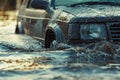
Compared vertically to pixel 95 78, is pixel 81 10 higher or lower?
higher

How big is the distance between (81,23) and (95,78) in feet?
6.49

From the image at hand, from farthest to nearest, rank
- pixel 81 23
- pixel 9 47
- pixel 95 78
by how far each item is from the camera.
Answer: pixel 9 47
pixel 81 23
pixel 95 78

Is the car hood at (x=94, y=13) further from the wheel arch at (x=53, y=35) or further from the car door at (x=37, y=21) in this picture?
the car door at (x=37, y=21)

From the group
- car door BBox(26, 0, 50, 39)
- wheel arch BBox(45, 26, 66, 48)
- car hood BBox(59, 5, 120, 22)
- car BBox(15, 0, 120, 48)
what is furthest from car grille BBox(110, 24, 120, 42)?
car door BBox(26, 0, 50, 39)

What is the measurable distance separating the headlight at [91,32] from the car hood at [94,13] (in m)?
0.11

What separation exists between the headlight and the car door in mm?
1406

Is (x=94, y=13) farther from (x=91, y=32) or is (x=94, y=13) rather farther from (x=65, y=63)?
(x=65, y=63)

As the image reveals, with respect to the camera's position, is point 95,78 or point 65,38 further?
point 65,38

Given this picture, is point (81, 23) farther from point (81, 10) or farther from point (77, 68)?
point (77, 68)

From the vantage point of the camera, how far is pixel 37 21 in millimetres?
10391

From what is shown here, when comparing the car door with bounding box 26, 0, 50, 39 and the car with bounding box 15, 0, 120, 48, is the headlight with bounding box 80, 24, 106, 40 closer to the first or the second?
the car with bounding box 15, 0, 120, 48

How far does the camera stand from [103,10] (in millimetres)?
8688

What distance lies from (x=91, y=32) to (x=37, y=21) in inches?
92.0

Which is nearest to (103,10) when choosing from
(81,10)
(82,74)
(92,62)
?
(81,10)
